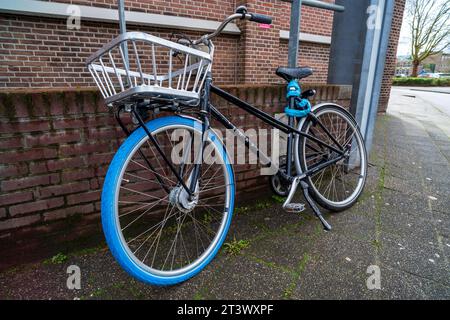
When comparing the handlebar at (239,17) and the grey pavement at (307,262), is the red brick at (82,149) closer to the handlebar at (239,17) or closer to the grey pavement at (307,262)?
the grey pavement at (307,262)

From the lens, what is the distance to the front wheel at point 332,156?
2.14m

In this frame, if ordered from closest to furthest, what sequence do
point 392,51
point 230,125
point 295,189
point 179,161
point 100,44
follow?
point 230,125
point 179,161
point 295,189
point 100,44
point 392,51

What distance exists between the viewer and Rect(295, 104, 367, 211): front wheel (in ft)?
7.02

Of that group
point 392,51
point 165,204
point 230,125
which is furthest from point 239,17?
point 392,51

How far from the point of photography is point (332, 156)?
234 centimetres

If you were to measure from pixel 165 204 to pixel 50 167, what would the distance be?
743 millimetres

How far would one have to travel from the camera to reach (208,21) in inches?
212

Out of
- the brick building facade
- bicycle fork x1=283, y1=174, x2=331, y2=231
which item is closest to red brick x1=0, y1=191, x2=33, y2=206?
the brick building facade

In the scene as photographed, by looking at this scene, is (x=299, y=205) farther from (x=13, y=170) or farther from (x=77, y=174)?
(x=13, y=170)

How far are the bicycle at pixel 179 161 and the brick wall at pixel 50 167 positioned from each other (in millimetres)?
155

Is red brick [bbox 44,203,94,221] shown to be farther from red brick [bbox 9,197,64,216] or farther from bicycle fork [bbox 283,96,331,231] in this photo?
bicycle fork [bbox 283,96,331,231]

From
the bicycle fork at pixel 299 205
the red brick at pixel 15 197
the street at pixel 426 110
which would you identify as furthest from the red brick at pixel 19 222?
the street at pixel 426 110
